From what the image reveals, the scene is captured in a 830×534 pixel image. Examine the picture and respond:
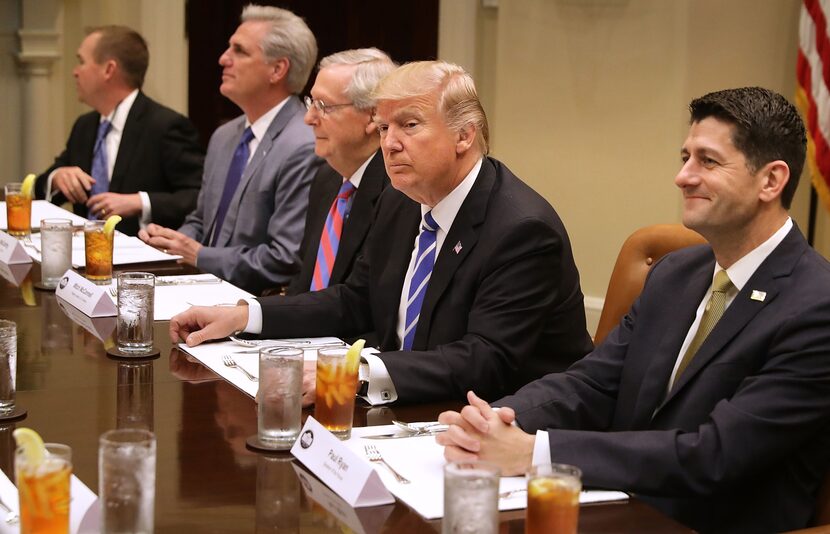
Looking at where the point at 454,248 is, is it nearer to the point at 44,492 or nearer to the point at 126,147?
the point at 44,492

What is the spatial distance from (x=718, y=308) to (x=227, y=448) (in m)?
0.88

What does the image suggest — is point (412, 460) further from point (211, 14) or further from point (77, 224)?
point (211, 14)

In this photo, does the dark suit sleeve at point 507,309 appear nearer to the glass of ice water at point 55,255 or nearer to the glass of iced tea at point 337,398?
the glass of iced tea at point 337,398

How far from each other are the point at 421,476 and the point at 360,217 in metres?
1.58

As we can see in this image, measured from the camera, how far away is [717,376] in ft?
6.64

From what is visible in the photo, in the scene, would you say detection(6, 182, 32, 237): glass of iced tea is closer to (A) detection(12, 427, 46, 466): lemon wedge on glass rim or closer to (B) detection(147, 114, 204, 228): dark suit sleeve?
(B) detection(147, 114, 204, 228): dark suit sleeve

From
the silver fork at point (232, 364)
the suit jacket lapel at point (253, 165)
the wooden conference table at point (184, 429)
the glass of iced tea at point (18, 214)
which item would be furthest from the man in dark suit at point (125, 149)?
the silver fork at point (232, 364)

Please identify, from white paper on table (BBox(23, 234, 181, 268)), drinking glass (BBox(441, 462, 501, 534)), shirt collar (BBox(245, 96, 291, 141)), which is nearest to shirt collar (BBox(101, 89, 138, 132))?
shirt collar (BBox(245, 96, 291, 141))

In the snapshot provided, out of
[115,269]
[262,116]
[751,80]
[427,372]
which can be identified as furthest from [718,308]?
[751,80]

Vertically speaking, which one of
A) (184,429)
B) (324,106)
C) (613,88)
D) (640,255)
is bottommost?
(184,429)

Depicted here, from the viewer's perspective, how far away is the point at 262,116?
4547 millimetres

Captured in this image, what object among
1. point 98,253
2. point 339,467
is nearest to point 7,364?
point 339,467

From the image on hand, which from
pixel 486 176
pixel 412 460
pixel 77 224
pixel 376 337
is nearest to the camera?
pixel 412 460

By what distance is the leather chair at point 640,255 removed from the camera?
9.32 ft
